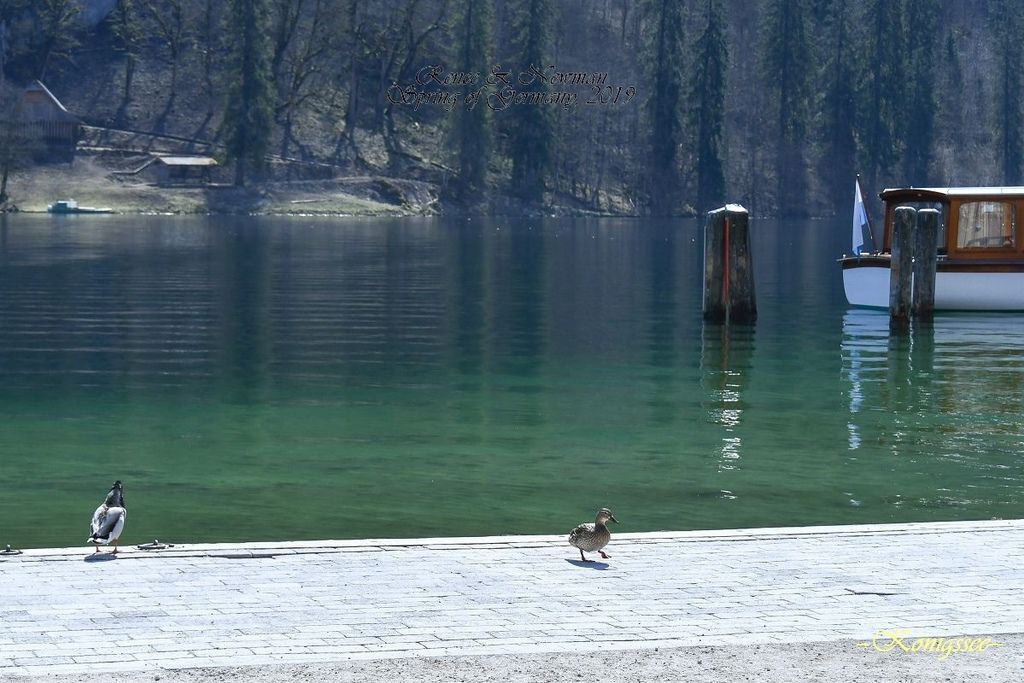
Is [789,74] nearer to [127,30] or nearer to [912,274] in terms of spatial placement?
[127,30]

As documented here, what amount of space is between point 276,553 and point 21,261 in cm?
5042

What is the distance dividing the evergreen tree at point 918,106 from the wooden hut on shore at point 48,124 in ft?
244

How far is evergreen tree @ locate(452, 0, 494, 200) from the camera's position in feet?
418

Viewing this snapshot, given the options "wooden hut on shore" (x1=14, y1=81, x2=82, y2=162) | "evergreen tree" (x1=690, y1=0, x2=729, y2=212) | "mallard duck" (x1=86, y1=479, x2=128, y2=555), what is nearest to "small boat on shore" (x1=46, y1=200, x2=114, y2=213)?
"wooden hut on shore" (x1=14, y1=81, x2=82, y2=162)

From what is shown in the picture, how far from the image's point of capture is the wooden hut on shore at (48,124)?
11994cm

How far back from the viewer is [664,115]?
139 m

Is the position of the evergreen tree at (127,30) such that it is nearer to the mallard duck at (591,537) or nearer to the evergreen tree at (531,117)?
the evergreen tree at (531,117)

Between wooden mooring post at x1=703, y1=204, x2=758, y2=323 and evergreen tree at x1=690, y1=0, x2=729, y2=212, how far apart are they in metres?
98.6

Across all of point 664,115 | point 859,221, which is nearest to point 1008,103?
point 664,115

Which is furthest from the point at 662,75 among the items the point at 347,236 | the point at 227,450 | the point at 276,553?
the point at 276,553

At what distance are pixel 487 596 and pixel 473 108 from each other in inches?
4656

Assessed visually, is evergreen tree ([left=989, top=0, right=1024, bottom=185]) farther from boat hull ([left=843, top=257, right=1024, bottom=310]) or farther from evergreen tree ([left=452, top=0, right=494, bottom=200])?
boat hull ([left=843, top=257, right=1024, bottom=310])

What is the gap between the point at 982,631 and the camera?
1043 centimetres

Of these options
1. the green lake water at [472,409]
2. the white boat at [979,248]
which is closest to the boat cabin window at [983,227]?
the white boat at [979,248]
